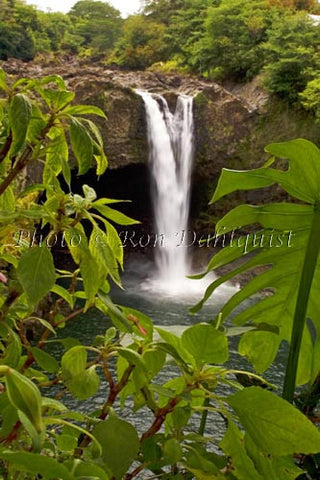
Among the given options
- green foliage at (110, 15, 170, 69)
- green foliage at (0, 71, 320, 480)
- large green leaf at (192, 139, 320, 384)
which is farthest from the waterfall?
green foliage at (0, 71, 320, 480)

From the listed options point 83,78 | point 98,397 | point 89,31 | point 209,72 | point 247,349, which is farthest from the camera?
point 89,31

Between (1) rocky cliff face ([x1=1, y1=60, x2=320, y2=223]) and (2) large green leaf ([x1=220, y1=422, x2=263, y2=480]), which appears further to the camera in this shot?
(1) rocky cliff face ([x1=1, y1=60, x2=320, y2=223])

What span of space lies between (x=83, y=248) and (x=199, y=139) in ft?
33.6

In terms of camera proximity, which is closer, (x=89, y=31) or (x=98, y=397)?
(x=98, y=397)

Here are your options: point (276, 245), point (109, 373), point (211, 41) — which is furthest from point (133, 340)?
point (211, 41)

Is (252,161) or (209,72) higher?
(209,72)

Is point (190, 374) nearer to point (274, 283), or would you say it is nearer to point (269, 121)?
point (274, 283)

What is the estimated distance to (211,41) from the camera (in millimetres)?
12383

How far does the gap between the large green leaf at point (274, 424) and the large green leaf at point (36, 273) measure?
17 cm

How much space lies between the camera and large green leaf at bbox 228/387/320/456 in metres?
0.35

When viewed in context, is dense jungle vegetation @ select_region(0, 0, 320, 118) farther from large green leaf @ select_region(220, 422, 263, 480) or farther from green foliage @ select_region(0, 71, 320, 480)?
large green leaf @ select_region(220, 422, 263, 480)

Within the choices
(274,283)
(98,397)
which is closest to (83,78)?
(98,397)

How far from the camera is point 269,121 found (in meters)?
10.2

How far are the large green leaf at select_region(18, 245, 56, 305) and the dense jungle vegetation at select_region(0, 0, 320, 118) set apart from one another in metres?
10.0
